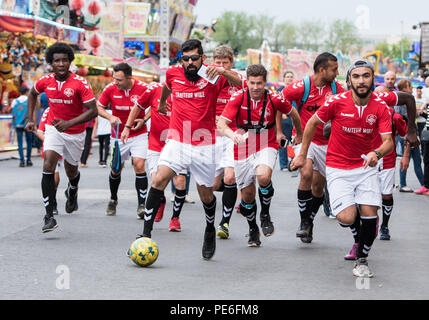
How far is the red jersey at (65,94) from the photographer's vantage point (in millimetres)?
9352

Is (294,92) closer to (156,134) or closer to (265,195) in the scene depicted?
(265,195)

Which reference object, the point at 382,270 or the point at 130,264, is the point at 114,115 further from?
the point at 382,270

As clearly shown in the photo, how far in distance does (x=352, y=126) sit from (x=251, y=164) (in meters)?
1.62

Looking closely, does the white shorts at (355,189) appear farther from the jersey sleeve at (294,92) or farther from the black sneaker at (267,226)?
the jersey sleeve at (294,92)

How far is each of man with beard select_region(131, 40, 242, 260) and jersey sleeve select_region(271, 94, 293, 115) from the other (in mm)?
637

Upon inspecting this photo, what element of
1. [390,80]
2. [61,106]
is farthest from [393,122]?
[61,106]

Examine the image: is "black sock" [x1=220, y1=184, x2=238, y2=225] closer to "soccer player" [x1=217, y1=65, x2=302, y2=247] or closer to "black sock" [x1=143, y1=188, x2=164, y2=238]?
"soccer player" [x1=217, y1=65, x2=302, y2=247]

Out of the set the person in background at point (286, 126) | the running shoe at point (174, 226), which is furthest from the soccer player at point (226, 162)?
the person in background at point (286, 126)

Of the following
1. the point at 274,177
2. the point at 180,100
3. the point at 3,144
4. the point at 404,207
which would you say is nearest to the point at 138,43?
the point at 3,144

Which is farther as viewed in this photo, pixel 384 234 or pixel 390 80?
pixel 390 80

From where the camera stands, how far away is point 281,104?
317 inches

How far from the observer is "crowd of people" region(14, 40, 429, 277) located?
22.4 ft

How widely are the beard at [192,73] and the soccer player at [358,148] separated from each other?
1197mm
